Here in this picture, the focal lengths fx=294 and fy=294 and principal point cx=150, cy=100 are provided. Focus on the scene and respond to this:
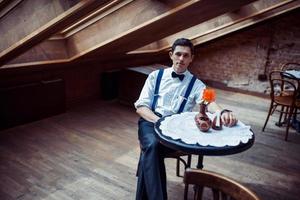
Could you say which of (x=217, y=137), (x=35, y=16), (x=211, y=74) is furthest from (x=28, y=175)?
(x=211, y=74)

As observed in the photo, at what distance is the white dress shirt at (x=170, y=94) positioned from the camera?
7.37ft

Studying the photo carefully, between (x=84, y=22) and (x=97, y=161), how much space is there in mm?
1438

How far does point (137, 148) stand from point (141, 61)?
2.63m

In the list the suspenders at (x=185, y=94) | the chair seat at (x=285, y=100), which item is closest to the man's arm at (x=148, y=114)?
the suspenders at (x=185, y=94)

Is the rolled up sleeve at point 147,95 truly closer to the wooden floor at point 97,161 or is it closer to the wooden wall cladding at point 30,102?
the wooden floor at point 97,161

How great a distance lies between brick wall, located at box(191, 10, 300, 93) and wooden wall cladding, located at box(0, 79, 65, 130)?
3.37 metres

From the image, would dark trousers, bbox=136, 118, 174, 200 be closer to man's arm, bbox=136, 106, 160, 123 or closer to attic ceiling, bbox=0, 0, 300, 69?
man's arm, bbox=136, 106, 160, 123

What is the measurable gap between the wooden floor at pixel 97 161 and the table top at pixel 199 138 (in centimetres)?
80

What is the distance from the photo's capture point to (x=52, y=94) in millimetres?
3943

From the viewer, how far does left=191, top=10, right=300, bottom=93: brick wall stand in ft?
17.7

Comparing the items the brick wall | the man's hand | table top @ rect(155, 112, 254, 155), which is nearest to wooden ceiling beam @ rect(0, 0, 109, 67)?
table top @ rect(155, 112, 254, 155)

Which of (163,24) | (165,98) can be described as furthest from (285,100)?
(165,98)

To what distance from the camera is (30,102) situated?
3.68m

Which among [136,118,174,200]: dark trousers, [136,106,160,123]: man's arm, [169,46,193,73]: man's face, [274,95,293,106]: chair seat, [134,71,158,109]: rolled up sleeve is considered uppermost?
[169,46,193,73]: man's face
